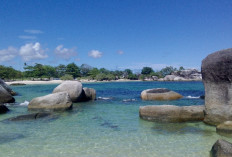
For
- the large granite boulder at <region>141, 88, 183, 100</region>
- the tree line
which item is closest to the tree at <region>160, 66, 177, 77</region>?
the tree line

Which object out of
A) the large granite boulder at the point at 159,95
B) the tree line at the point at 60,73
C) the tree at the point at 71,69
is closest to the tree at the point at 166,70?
the tree line at the point at 60,73

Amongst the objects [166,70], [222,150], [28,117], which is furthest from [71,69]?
[222,150]

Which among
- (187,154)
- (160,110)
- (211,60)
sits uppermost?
(211,60)

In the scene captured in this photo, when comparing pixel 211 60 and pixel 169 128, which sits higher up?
pixel 211 60

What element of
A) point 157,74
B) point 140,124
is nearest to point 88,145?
point 140,124

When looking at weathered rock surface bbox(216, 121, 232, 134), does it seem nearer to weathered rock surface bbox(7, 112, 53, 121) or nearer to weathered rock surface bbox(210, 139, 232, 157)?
weathered rock surface bbox(210, 139, 232, 157)

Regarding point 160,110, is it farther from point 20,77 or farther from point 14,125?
point 20,77

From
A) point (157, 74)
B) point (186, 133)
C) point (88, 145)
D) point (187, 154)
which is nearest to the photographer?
point (187, 154)

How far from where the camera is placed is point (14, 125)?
9.41 meters

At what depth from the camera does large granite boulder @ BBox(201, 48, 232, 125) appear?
27.8 ft

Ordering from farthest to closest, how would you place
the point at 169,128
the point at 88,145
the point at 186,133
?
the point at 169,128
the point at 186,133
the point at 88,145

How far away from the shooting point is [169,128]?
8.73 meters

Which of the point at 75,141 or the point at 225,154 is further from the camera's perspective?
the point at 75,141

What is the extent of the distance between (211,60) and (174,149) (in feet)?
15.0
